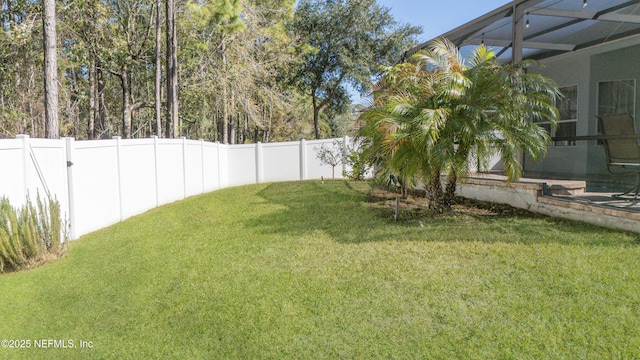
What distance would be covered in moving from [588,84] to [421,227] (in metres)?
6.14

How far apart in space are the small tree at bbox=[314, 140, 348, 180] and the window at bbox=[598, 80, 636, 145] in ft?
26.1

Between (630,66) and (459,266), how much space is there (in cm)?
705

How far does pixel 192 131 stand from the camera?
106 ft

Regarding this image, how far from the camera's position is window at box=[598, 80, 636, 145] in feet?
25.9

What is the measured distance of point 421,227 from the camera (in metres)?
5.64

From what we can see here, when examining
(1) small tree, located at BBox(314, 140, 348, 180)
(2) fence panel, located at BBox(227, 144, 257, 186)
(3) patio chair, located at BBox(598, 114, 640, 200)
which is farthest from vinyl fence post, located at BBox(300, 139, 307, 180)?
(3) patio chair, located at BBox(598, 114, 640, 200)

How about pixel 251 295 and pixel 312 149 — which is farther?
pixel 312 149

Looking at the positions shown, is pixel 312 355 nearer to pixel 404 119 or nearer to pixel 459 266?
pixel 459 266

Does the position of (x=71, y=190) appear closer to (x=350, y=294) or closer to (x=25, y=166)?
(x=25, y=166)

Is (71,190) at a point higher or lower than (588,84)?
lower

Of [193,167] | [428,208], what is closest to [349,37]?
[193,167]

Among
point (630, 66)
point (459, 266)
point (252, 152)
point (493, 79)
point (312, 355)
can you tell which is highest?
point (630, 66)

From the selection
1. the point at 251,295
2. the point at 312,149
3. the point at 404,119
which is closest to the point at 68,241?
the point at 251,295

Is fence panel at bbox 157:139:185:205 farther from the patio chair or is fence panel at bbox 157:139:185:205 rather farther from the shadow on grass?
the patio chair
